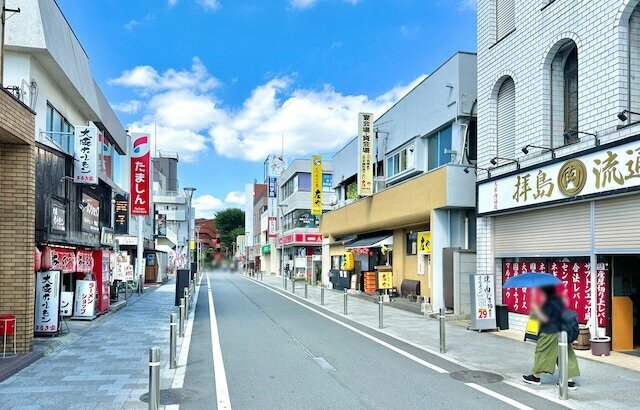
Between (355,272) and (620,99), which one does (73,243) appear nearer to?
(620,99)

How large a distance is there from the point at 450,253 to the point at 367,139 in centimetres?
928

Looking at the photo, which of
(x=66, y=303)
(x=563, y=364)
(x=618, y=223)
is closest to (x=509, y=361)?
(x=563, y=364)

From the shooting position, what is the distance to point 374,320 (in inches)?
697

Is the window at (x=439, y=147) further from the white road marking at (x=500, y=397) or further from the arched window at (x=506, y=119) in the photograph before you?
the white road marking at (x=500, y=397)

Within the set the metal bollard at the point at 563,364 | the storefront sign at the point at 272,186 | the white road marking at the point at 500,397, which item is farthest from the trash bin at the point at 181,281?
the storefront sign at the point at 272,186

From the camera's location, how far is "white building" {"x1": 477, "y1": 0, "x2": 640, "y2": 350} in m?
10.9

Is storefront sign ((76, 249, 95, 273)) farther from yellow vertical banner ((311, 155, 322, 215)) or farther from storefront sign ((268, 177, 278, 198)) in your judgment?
storefront sign ((268, 177, 278, 198))

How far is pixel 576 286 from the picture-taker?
1244 centimetres

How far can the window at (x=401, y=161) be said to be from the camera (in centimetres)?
2303

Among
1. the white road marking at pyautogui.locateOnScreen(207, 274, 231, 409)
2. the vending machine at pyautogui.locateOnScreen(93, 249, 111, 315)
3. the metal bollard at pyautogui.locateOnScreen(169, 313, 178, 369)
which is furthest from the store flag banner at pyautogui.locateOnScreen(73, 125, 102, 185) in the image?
the metal bollard at pyautogui.locateOnScreen(169, 313, 178, 369)

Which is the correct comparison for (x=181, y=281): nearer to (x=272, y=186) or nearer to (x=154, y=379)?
(x=154, y=379)

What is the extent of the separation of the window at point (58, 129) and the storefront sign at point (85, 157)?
52 centimetres

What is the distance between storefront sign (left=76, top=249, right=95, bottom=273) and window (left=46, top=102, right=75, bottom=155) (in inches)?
129

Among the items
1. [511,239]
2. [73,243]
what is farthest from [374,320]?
[73,243]
